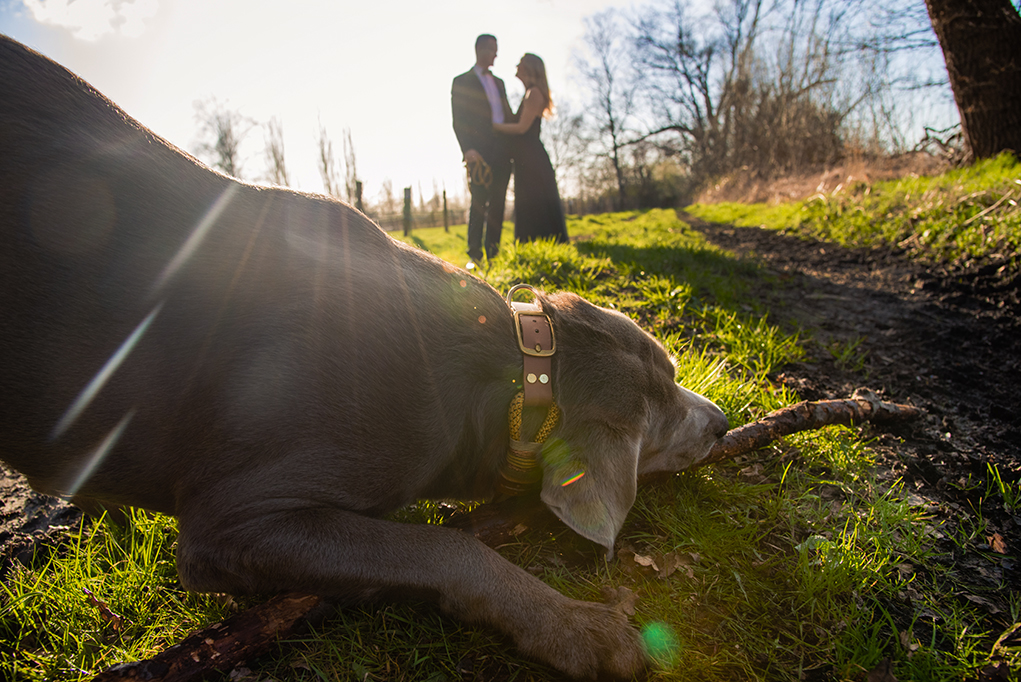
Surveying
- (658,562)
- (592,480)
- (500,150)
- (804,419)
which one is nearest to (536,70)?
(500,150)

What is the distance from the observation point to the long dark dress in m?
8.31

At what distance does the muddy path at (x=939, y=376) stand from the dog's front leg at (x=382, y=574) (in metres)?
1.25

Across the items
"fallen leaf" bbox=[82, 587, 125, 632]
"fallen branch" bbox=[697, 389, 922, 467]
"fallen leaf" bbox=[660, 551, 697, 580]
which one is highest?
"fallen branch" bbox=[697, 389, 922, 467]

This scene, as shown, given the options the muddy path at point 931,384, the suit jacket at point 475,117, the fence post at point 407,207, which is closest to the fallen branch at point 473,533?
the muddy path at point 931,384

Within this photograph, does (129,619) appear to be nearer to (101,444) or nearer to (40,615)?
(40,615)

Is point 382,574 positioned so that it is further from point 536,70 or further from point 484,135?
point 536,70

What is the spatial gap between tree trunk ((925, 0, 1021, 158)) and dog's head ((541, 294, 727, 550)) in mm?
8531

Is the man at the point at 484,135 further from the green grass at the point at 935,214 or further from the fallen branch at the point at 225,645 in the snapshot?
the fallen branch at the point at 225,645

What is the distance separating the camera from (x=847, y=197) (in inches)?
392

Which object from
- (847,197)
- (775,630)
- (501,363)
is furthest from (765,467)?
(847,197)

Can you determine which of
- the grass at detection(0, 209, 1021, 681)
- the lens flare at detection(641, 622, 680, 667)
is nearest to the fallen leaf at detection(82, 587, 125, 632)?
the grass at detection(0, 209, 1021, 681)

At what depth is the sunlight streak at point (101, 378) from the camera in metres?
1.70

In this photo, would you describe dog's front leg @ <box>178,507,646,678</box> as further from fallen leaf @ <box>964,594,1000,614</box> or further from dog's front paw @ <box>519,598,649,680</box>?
fallen leaf @ <box>964,594,1000,614</box>

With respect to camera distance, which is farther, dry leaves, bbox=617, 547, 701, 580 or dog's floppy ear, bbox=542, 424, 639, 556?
dry leaves, bbox=617, 547, 701, 580
